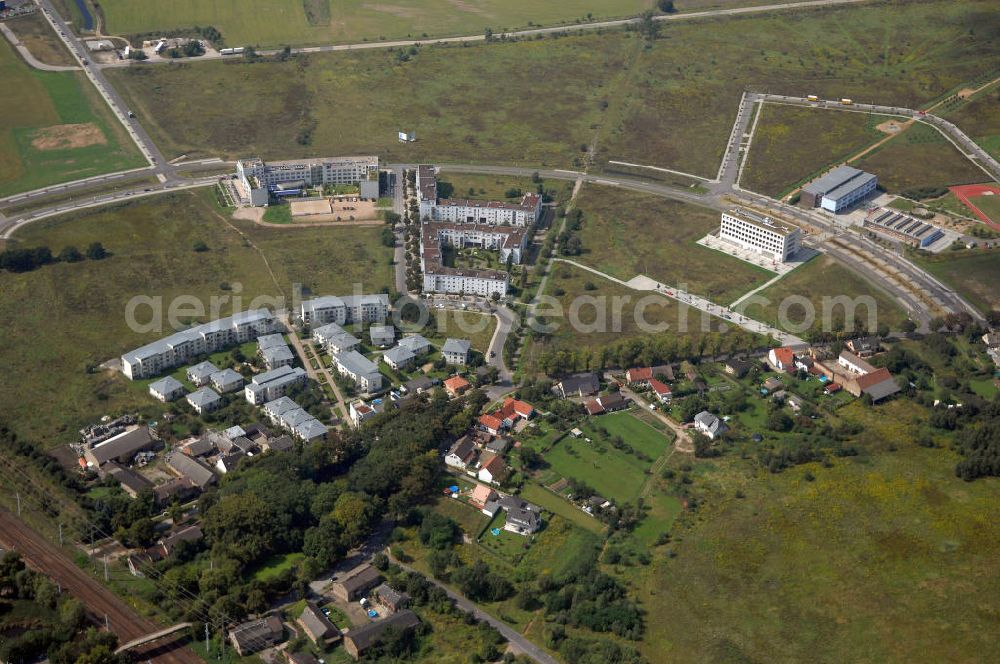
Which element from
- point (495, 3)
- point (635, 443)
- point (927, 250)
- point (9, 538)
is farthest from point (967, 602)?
point (495, 3)

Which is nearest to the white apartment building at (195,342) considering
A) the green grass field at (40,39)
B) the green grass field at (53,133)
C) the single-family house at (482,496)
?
the single-family house at (482,496)

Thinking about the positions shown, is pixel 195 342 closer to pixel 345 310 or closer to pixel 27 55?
pixel 345 310

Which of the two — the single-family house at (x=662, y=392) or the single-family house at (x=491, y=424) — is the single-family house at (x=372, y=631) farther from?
the single-family house at (x=662, y=392)

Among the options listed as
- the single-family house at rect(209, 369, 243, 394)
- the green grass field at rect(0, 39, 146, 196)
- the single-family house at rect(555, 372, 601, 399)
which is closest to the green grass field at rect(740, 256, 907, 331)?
the single-family house at rect(555, 372, 601, 399)

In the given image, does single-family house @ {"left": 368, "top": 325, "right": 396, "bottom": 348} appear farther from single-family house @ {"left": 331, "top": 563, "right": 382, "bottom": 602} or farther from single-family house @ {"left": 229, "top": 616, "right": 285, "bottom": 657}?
single-family house @ {"left": 229, "top": 616, "right": 285, "bottom": 657}

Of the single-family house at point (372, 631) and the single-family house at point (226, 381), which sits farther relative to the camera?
the single-family house at point (226, 381)

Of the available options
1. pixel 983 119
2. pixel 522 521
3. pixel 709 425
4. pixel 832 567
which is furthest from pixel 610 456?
pixel 983 119

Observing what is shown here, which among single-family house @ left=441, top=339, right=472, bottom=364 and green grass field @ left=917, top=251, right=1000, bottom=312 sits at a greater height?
green grass field @ left=917, top=251, right=1000, bottom=312
